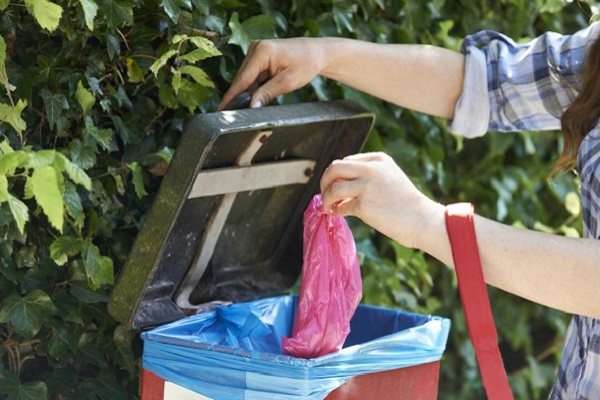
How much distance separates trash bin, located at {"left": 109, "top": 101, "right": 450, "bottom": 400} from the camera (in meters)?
1.66

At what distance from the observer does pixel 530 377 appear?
351 cm

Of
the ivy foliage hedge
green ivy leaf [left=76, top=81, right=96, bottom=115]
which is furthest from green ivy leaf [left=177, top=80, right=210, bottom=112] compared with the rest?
green ivy leaf [left=76, top=81, right=96, bottom=115]

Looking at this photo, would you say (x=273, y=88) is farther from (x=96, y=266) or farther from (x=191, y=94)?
(x=96, y=266)

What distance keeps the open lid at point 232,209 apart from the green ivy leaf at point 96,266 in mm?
79

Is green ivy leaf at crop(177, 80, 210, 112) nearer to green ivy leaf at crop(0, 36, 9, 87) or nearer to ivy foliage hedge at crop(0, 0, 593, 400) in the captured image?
ivy foliage hedge at crop(0, 0, 593, 400)

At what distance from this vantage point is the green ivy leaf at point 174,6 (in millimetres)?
1880

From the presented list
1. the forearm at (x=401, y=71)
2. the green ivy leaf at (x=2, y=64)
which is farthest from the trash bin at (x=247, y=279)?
the green ivy leaf at (x=2, y=64)

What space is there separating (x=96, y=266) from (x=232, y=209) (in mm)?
308

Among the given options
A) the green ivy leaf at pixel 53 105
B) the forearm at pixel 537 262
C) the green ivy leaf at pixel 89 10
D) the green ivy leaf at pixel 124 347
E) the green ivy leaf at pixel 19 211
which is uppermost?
the green ivy leaf at pixel 89 10

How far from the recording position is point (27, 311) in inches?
72.6

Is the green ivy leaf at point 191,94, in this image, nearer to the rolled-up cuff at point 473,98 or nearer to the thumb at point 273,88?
the thumb at point 273,88

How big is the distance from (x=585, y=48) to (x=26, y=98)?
1100 millimetres

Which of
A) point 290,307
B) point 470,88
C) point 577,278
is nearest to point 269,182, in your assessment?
point 290,307

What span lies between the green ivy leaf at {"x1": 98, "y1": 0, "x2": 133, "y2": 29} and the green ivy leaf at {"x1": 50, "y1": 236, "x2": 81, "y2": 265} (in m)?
0.40
